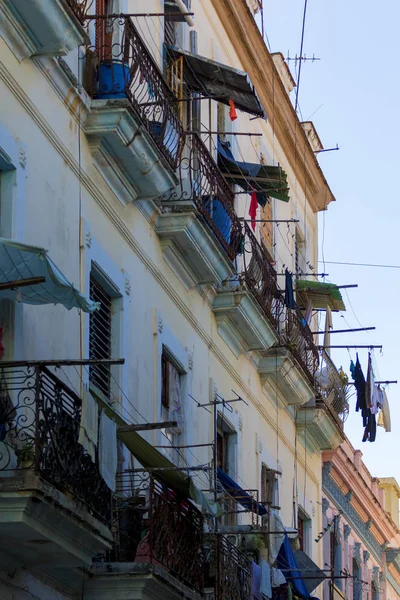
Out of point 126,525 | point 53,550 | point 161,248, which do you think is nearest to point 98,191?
point 161,248

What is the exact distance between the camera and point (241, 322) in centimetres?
1806

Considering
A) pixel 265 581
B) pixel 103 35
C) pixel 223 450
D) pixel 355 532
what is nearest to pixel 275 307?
pixel 223 450

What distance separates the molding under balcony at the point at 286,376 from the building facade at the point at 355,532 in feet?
7.63

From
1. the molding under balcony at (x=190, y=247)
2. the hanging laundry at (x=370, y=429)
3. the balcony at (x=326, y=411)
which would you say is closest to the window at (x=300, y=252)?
the balcony at (x=326, y=411)

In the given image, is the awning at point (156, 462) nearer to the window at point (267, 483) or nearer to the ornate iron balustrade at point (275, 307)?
the ornate iron balustrade at point (275, 307)

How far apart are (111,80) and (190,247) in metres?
2.74

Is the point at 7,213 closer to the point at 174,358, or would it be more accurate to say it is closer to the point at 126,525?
the point at 126,525

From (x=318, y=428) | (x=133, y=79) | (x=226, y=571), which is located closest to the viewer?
(x=133, y=79)

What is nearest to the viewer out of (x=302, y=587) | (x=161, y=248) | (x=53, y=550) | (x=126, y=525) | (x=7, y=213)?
(x=53, y=550)

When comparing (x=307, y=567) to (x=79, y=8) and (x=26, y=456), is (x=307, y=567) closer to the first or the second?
(x=79, y=8)

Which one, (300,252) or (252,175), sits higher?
(300,252)

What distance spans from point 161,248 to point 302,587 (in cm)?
537

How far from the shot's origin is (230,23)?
19.7 m

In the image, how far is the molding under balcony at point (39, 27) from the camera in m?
11.6
